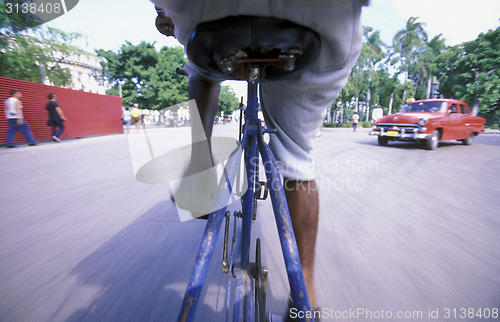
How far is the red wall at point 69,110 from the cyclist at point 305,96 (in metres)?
11.1

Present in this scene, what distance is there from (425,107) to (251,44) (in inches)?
399

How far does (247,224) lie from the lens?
3.59 feet

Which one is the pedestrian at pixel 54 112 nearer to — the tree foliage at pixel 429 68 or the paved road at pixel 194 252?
the paved road at pixel 194 252

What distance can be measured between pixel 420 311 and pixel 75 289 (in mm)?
1862

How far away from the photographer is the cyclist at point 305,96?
0.71 meters

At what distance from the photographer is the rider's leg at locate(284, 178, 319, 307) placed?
42.8 inches

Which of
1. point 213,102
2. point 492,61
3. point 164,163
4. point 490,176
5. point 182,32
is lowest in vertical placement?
point 490,176

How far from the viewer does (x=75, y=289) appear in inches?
53.3

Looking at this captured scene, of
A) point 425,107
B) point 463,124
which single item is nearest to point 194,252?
point 425,107

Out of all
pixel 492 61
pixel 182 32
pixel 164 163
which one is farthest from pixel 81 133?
pixel 492 61

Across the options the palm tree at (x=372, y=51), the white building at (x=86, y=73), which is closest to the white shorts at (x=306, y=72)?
the palm tree at (x=372, y=51)

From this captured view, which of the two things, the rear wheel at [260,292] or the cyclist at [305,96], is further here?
the rear wheel at [260,292]

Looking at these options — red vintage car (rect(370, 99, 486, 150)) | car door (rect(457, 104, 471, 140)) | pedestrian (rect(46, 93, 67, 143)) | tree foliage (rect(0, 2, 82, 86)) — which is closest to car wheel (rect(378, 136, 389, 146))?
red vintage car (rect(370, 99, 486, 150))

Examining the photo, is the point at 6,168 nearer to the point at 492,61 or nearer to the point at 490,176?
the point at 490,176
